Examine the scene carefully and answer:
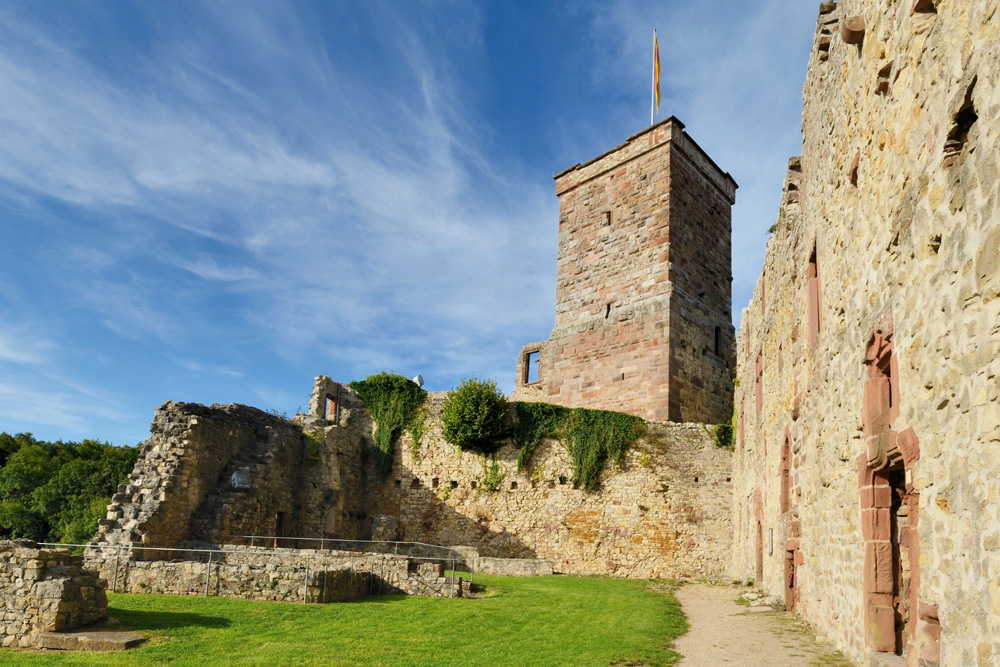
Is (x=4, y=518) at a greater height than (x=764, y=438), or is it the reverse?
(x=764, y=438)

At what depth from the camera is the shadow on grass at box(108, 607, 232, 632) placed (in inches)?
367

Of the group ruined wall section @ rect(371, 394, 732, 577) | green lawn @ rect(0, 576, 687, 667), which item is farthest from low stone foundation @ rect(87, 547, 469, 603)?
ruined wall section @ rect(371, 394, 732, 577)

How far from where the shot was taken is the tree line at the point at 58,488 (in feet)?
131

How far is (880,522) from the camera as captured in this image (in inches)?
267

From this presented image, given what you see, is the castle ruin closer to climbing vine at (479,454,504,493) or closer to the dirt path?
climbing vine at (479,454,504,493)

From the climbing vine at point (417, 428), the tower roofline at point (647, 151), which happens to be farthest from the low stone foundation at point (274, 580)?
the tower roofline at point (647, 151)

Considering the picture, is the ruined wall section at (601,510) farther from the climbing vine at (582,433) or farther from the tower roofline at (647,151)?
the tower roofline at (647,151)

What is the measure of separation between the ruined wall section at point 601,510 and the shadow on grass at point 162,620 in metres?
11.8

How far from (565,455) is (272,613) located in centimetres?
1183

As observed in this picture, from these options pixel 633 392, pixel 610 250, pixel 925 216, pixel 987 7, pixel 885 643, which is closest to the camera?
pixel 987 7

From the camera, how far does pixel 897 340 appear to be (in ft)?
19.2

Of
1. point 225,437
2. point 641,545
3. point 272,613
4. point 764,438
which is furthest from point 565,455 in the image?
point 272,613

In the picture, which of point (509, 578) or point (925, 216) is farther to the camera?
point (509, 578)

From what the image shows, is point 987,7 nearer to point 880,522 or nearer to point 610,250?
point 880,522
